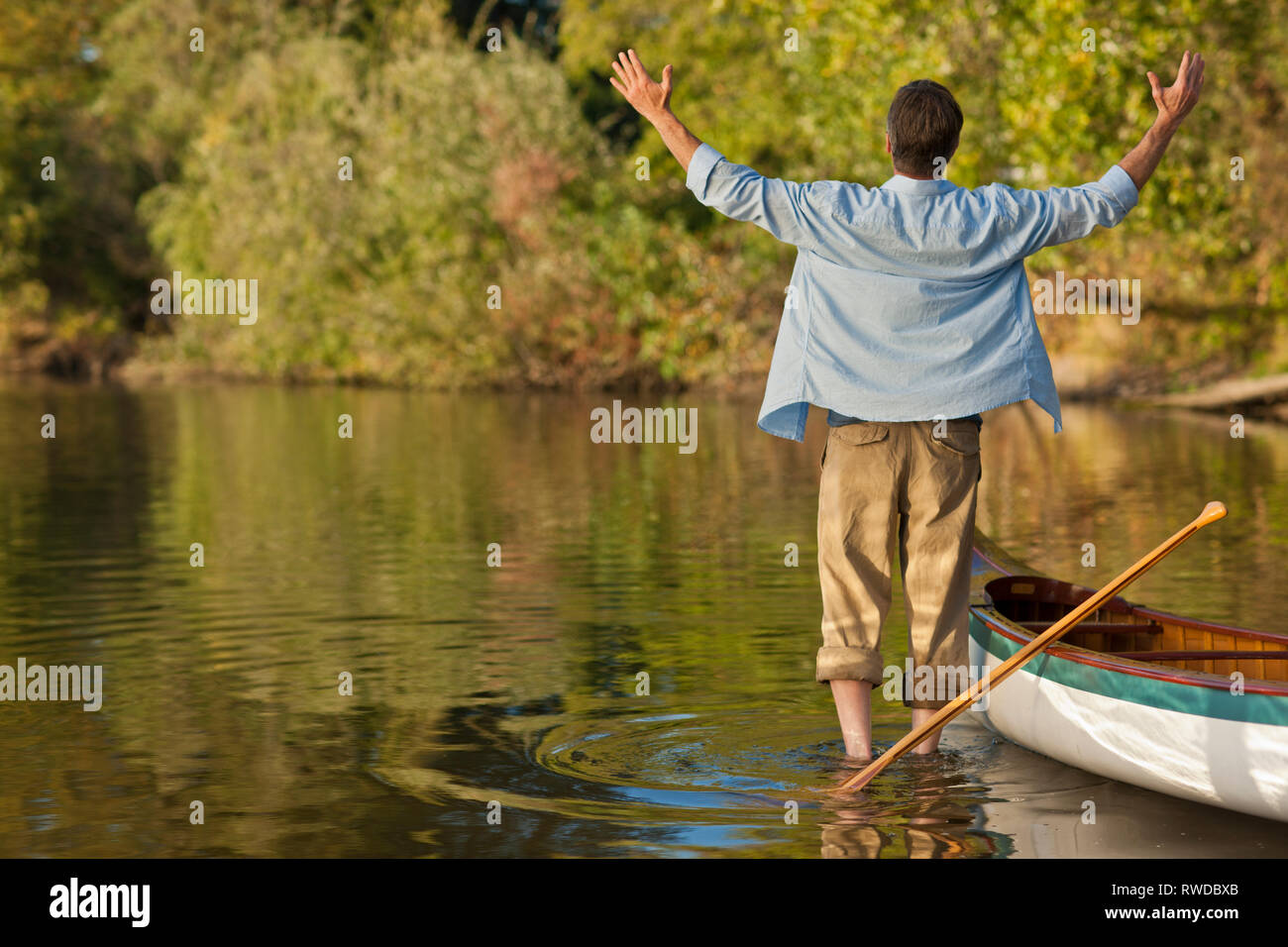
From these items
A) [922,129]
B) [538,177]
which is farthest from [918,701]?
[538,177]

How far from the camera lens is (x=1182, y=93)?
637 cm

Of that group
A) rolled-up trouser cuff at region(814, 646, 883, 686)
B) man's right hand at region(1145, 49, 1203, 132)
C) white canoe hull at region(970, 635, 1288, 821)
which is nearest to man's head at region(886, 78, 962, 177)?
man's right hand at region(1145, 49, 1203, 132)

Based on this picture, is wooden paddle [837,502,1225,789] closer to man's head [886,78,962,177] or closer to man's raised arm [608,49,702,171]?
man's head [886,78,962,177]

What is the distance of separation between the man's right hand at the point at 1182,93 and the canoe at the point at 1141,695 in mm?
1906

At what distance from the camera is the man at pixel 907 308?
619 cm

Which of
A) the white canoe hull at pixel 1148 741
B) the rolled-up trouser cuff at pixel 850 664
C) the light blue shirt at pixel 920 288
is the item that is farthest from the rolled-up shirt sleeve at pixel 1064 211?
the white canoe hull at pixel 1148 741

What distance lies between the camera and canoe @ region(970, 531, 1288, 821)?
625cm

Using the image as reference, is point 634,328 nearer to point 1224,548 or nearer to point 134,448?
point 134,448

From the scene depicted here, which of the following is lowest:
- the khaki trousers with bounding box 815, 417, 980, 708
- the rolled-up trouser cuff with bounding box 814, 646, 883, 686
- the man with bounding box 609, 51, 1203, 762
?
the rolled-up trouser cuff with bounding box 814, 646, 883, 686

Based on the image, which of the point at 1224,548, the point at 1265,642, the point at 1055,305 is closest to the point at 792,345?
the point at 1265,642

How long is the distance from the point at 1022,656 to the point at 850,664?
0.66 m

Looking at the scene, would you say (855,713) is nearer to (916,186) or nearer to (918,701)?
(918,701)

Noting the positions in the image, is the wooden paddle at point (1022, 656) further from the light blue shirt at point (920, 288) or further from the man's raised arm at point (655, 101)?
the man's raised arm at point (655, 101)

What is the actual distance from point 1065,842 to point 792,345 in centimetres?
190
